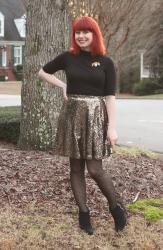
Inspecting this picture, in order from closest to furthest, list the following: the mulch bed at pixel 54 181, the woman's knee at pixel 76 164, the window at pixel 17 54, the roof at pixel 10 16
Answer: the woman's knee at pixel 76 164 → the mulch bed at pixel 54 181 → the window at pixel 17 54 → the roof at pixel 10 16

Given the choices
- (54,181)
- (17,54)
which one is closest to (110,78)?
(54,181)

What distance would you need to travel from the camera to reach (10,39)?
54.7 meters

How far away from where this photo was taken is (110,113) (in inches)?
202

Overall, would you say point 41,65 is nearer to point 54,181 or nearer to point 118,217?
point 54,181

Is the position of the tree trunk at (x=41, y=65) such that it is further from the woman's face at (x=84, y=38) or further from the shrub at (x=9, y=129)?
the woman's face at (x=84, y=38)

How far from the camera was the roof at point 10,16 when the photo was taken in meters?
55.1

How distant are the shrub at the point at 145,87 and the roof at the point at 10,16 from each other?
1682 cm

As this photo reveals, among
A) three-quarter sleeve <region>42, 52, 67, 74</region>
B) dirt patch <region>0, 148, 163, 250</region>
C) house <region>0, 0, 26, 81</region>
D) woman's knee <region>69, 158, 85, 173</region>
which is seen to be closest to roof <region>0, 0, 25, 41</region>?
house <region>0, 0, 26, 81</region>

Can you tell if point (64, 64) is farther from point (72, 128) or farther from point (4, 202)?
point (4, 202)

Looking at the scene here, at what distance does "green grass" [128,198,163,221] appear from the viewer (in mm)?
5879

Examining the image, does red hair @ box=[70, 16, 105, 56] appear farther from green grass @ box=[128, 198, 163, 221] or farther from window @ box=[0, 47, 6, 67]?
window @ box=[0, 47, 6, 67]

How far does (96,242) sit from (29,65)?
12.7 ft

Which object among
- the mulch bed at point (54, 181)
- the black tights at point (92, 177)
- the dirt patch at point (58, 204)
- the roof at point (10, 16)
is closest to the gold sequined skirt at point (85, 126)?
the black tights at point (92, 177)

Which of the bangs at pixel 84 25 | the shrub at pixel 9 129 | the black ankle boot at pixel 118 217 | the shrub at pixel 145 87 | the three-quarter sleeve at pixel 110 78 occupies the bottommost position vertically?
the shrub at pixel 145 87
